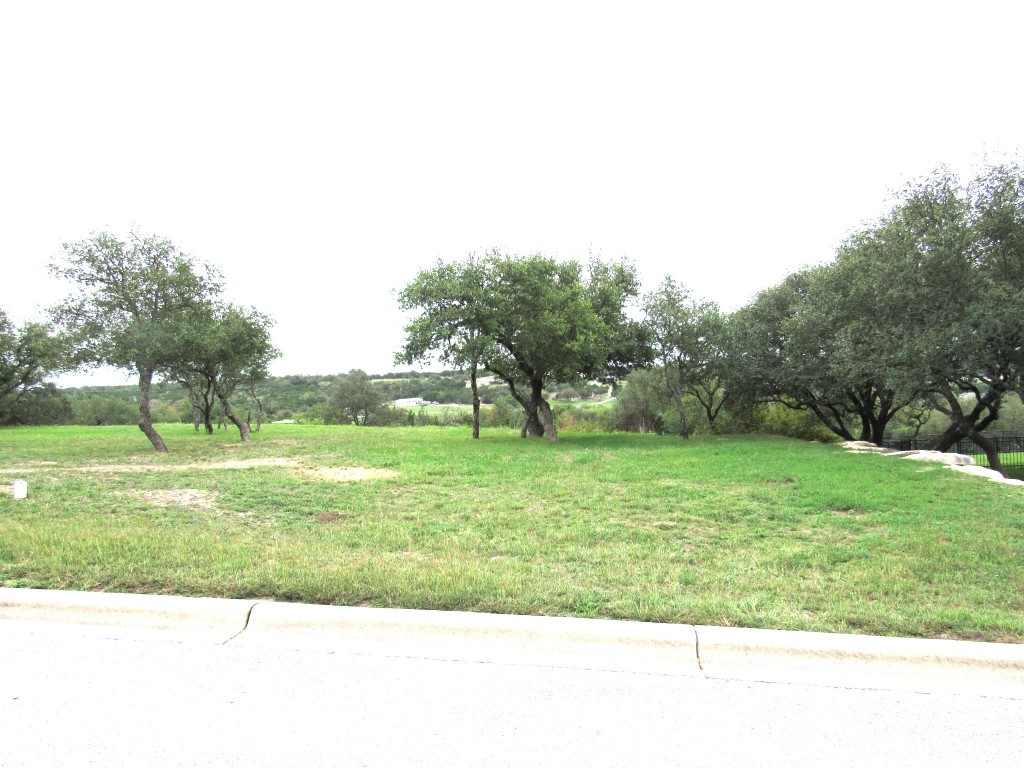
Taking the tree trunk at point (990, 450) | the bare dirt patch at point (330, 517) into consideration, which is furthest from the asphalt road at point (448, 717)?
the tree trunk at point (990, 450)

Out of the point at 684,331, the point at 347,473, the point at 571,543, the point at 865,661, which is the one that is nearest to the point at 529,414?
the point at 684,331

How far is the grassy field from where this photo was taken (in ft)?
12.8

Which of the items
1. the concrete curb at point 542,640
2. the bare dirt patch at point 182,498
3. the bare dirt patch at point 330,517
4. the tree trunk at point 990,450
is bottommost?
the tree trunk at point 990,450

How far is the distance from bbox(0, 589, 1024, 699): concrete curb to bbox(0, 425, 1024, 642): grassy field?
231 mm

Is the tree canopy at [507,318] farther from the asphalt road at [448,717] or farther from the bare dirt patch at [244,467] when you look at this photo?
the asphalt road at [448,717]

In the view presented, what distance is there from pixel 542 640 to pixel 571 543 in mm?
2379

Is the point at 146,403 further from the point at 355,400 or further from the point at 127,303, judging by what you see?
the point at 355,400

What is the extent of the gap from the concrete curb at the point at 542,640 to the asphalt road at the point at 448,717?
0.10 m

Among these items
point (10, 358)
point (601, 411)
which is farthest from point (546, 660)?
point (601, 411)

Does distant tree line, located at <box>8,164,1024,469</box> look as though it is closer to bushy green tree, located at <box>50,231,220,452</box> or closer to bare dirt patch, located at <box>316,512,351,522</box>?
bushy green tree, located at <box>50,231,220,452</box>

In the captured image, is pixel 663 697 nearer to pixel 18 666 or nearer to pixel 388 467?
pixel 18 666

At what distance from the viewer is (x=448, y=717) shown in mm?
2711

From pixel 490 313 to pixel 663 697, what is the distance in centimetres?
1926

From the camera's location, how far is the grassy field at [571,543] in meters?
3.92
